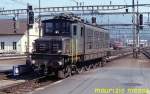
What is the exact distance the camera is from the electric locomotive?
2303 cm

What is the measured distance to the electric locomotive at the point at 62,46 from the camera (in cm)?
2303

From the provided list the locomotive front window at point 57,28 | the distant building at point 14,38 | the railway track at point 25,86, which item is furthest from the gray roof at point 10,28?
the railway track at point 25,86

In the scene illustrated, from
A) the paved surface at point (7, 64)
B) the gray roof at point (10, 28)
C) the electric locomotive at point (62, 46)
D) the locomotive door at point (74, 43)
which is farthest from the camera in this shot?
the gray roof at point (10, 28)

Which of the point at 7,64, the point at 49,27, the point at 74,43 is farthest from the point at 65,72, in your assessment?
the point at 7,64

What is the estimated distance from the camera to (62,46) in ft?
75.3

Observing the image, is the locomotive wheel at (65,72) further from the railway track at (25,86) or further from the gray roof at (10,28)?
the gray roof at (10,28)

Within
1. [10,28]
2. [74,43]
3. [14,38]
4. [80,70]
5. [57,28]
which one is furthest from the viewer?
[10,28]

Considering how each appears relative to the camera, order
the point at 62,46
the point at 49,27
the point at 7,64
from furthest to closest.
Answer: the point at 7,64, the point at 49,27, the point at 62,46

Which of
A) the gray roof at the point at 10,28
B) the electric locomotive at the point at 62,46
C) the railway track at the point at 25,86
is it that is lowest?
the railway track at the point at 25,86

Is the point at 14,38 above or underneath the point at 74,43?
above

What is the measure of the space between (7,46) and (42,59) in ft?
189

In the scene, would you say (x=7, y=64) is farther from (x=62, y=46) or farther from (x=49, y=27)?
(x=62, y=46)

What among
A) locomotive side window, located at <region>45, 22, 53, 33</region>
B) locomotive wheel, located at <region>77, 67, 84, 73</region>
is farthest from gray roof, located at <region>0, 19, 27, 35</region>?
locomotive side window, located at <region>45, 22, 53, 33</region>

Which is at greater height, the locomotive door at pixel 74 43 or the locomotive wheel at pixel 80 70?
the locomotive door at pixel 74 43
